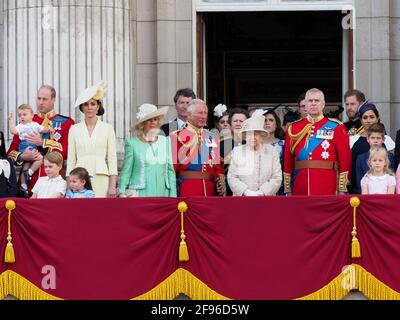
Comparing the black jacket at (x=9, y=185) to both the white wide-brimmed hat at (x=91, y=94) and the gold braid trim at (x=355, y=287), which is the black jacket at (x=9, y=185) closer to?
the white wide-brimmed hat at (x=91, y=94)

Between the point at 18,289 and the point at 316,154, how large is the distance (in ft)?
11.9

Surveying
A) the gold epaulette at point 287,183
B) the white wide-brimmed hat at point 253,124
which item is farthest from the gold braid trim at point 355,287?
the white wide-brimmed hat at point 253,124

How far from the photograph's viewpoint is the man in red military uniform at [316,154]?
17188mm

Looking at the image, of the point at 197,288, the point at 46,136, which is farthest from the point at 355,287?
the point at 46,136

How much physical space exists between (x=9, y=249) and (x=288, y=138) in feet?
11.1

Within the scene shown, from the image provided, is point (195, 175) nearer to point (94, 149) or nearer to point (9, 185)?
point (94, 149)

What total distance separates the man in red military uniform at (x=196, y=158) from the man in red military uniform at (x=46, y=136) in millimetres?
1327

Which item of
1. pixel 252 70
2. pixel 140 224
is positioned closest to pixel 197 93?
pixel 140 224

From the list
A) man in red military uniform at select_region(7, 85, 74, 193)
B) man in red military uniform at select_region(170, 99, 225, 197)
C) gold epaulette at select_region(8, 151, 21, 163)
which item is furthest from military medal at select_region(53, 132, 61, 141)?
man in red military uniform at select_region(170, 99, 225, 197)

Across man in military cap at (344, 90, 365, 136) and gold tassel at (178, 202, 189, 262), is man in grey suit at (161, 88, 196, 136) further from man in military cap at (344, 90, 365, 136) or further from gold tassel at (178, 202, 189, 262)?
gold tassel at (178, 202, 189, 262)

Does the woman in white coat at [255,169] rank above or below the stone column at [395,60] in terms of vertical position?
below

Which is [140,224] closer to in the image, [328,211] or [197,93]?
[328,211]

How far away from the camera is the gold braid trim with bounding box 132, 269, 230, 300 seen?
634 inches

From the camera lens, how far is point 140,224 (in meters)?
16.2
